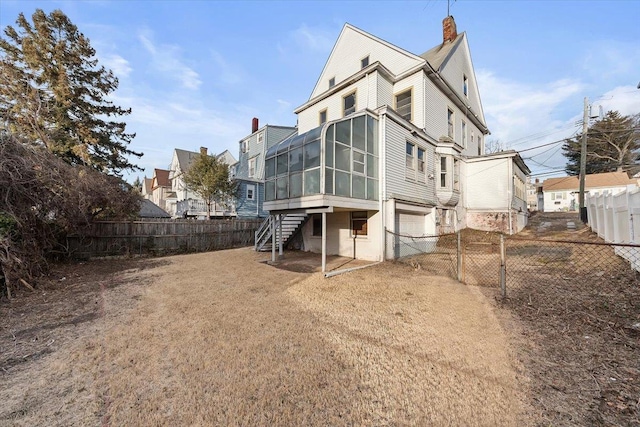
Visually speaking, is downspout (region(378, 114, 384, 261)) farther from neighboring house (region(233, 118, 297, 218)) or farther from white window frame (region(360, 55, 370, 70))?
neighboring house (region(233, 118, 297, 218))

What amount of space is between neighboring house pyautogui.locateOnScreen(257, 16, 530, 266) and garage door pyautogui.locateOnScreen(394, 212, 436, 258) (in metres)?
0.10

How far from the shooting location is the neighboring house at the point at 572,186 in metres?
32.6

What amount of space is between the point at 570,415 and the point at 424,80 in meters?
13.5

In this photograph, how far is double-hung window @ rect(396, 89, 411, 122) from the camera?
1302 centimetres

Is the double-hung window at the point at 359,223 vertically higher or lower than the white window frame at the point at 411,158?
lower

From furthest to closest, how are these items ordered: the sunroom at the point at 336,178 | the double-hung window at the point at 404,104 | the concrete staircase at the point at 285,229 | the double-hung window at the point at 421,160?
the concrete staircase at the point at 285,229 < the double-hung window at the point at 404,104 < the double-hung window at the point at 421,160 < the sunroom at the point at 336,178

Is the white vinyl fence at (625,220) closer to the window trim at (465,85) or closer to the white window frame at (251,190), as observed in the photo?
the window trim at (465,85)

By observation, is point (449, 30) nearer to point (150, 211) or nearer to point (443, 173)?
point (443, 173)

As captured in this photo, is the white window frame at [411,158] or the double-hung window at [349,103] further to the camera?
the double-hung window at [349,103]

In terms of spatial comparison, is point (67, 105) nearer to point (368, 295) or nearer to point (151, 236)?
point (151, 236)

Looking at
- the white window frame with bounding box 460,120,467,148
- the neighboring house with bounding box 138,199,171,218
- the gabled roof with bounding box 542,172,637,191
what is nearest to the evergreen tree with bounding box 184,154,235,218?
the neighboring house with bounding box 138,199,171,218

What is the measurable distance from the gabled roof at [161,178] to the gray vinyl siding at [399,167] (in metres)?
37.4

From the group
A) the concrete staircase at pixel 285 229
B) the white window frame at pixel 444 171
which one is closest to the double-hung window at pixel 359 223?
the concrete staircase at pixel 285 229

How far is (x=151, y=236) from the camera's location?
12.2m
